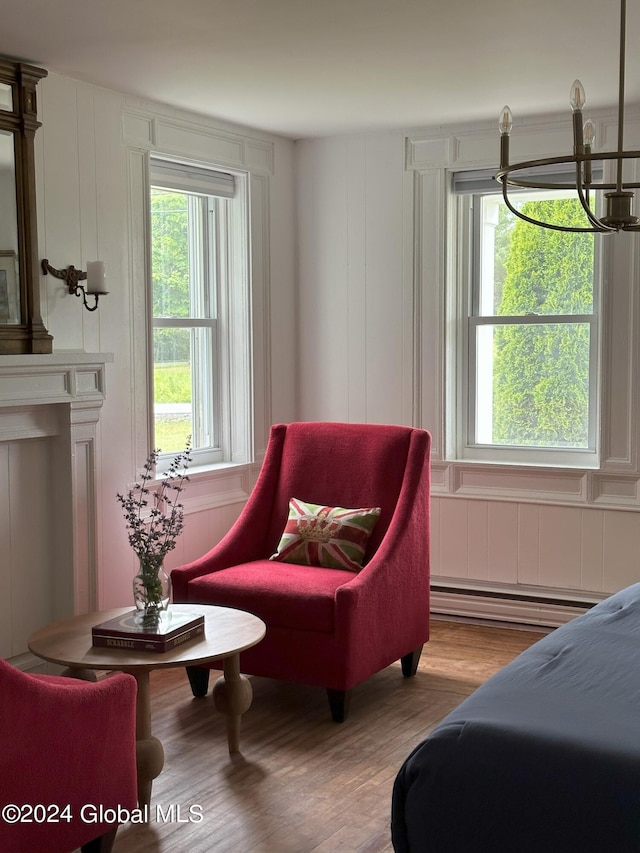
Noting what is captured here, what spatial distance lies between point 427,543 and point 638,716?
7.39 feet

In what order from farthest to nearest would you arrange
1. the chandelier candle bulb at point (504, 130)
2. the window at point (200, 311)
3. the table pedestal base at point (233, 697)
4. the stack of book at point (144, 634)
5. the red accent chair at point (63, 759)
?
the window at point (200, 311) → the table pedestal base at point (233, 697) → the stack of book at point (144, 634) → the red accent chair at point (63, 759) → the chandelier candle bulb at point (504, 130)

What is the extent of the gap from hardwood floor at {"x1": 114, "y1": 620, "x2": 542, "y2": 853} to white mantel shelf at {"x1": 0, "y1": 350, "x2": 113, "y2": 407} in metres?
1.27

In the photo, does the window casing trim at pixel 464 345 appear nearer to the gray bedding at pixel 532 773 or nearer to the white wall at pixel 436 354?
the white wall at pixel 436 354

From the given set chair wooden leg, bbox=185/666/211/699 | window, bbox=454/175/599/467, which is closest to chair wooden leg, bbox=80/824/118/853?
chair wooden leg, bbox=185/666/211/699

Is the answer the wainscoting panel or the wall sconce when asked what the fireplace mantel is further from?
the wainscoting panel

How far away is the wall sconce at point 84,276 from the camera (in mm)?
3966

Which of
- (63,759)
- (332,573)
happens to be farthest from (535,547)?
(63,759)

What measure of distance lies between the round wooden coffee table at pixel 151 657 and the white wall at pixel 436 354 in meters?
1.98

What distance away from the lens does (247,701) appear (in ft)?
11.1

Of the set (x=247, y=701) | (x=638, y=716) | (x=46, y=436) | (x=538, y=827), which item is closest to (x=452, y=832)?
(x=538, y=827)

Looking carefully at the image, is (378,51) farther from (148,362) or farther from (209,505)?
(209,505)

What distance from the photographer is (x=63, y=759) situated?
2.41m

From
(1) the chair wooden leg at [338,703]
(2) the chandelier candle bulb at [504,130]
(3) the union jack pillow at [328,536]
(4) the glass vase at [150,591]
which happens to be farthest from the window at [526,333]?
(2) the chandelier candle bulb at [504,130]

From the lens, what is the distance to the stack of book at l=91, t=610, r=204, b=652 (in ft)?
9.84
